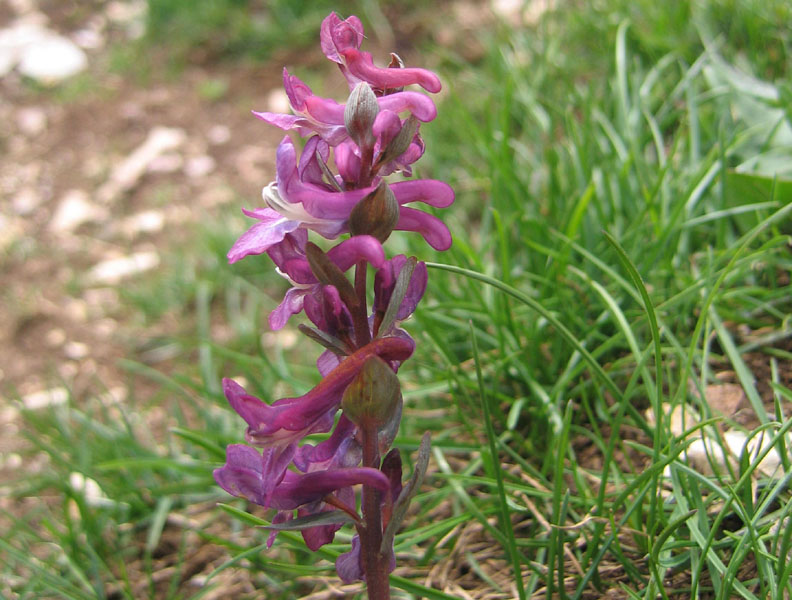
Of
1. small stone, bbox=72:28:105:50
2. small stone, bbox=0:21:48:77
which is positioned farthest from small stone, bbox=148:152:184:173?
small stone, bbox=0:21:48:77

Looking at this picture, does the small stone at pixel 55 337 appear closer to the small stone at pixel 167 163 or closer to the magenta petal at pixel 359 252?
the small stone at pixel 167 163

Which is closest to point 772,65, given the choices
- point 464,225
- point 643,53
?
point 643,53

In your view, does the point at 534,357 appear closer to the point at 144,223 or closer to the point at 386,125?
the point at 386,125

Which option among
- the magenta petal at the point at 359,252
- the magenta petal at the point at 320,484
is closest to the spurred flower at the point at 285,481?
the magenta petal at the point at 320,484

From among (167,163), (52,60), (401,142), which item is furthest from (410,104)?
(52,60)

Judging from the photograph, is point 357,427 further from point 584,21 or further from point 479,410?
point 584,21

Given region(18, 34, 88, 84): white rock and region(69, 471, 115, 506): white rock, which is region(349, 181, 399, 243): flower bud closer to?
region(69, 471, 115, 506): white rock
